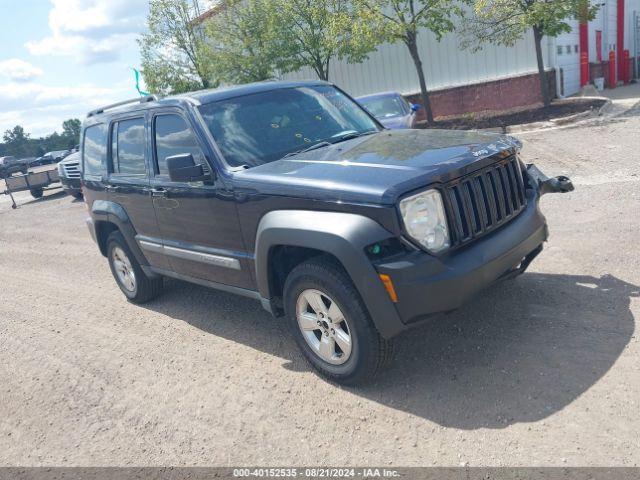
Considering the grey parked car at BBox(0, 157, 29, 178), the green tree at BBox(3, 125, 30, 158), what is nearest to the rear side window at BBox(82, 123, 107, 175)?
the grey parked car at BBox(0, 157, 29, 178)

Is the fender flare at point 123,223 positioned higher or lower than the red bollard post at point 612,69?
higher

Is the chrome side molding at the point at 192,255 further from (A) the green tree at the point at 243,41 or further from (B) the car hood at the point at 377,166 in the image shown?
(A) the green tree at the point at 243,41

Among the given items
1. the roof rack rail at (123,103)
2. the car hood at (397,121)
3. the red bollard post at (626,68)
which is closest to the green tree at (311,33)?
the car hood at (397,121)

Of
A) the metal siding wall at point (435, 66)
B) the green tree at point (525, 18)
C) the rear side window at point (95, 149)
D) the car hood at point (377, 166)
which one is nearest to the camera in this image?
the car hood at point (377, 166)

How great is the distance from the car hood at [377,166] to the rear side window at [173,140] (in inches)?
23.6

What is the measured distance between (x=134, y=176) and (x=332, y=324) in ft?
8.95

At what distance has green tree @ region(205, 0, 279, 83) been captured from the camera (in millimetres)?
17812

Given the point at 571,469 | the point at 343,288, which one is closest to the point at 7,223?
the point at 343,288

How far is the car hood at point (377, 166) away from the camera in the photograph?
329 cm

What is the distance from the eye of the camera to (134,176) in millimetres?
5277

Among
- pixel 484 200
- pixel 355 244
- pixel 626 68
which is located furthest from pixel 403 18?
pixel 626 68

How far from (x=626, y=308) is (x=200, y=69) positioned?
64.2ft

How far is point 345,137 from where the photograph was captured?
461cm

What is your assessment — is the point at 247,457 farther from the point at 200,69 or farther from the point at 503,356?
the point at 200,69
